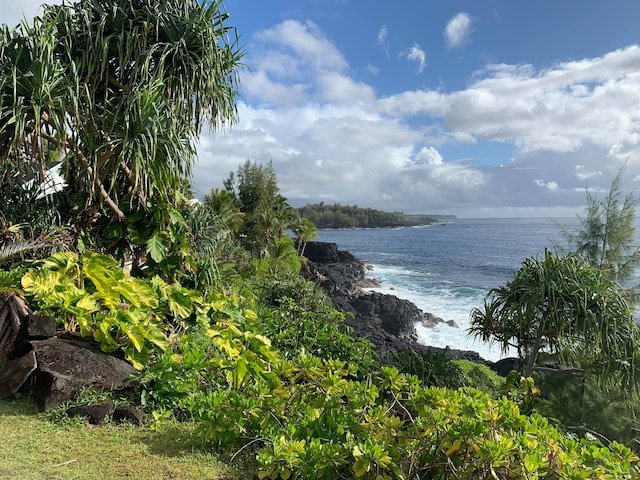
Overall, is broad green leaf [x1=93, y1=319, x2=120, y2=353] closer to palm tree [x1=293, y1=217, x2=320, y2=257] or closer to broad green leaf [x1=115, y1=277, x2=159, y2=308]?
broad green leaf [x1=115, y1=277, x2=159, y2=308]

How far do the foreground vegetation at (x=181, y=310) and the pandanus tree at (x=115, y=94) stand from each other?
26 mm

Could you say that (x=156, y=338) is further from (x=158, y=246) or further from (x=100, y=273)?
(x=158, y=246)

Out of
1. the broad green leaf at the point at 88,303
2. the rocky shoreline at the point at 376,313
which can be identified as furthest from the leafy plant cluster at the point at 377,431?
the rocky shoreline at the point at 376,313

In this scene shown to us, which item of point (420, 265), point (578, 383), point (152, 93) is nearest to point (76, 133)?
point (152, 93)

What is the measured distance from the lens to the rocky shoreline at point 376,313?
15703mm

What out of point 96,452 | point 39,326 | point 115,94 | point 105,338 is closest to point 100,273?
point 39,326

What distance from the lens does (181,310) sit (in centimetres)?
396

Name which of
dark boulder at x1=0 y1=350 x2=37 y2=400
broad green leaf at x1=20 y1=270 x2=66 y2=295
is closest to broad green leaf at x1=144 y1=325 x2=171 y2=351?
dark boulder at x1=0 y1=350 x2=37 y2=400

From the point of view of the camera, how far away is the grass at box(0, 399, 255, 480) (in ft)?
6.75

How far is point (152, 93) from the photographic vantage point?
4777 millimetres

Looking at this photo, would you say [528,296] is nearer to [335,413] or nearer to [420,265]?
[335,413]

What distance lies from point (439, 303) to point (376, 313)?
258 inches

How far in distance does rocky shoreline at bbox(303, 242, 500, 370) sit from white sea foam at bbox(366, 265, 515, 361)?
71cm

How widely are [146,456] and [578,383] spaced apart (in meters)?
8.16
